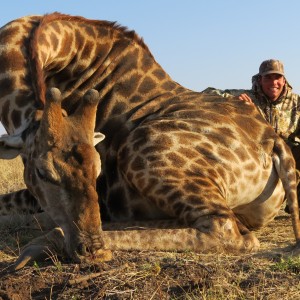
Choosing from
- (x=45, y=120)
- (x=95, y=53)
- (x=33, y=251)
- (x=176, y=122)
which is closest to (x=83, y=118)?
(x=45, y=120)

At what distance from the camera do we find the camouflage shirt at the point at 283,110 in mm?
8891

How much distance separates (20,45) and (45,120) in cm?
201

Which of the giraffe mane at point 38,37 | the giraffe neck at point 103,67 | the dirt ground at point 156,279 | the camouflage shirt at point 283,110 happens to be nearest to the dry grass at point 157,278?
the dirt ground at point 156,279

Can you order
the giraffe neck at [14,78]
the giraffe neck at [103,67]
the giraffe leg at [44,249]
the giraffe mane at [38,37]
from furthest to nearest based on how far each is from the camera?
1. the giraffe neck at [103,67]
2. the giraffe neck at [14,78]
3. the giraffe mane at [38,37]
4. the giraffe leg at [44,249]

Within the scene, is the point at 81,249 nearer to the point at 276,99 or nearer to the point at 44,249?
the point at 44,249

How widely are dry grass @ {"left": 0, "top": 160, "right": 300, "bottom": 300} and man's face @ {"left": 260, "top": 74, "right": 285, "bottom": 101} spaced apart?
4.36 meters

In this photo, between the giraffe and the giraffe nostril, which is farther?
the giraffe

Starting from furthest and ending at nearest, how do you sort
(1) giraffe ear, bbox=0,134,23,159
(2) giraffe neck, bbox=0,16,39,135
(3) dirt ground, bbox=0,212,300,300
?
1. (2) giraffe neck, bbox=0,16,39,135
2. (1) giraffe ear, bbox=0,134,23,159
3. (3) dirt ground, bbox=0,212,300,300

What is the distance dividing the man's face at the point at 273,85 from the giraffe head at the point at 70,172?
4499 millimetres

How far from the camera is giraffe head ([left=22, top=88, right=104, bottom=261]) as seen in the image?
468 centimetres

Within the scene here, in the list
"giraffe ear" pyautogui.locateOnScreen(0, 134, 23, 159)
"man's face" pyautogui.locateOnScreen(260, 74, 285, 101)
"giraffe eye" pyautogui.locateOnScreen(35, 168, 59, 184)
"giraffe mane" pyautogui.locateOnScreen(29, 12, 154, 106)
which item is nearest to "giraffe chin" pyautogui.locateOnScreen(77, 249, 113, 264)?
"giraffe eye" pyautogui.locateOnScreen(35, 168, 59, 184)

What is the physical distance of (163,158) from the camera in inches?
236

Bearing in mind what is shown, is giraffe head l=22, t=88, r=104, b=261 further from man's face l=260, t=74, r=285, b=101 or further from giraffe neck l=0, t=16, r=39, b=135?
man's face l=260, t=74, r=285, b=101

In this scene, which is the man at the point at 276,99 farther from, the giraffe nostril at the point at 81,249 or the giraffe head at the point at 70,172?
the giraffe nostril at the point at 81,249
